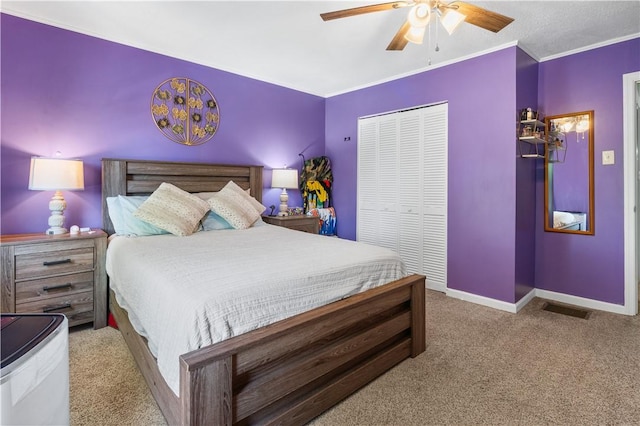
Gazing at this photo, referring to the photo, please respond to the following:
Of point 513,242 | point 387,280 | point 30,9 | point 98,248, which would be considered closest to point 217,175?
point 98,248

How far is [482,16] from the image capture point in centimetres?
197

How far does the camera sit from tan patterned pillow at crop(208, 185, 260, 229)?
3176 mm

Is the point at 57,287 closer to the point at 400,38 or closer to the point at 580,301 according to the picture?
the point at 400,38

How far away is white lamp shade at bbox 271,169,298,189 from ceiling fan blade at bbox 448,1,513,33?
258cm

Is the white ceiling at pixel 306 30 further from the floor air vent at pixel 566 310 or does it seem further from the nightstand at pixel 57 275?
the floor air vent at pixel 566 310

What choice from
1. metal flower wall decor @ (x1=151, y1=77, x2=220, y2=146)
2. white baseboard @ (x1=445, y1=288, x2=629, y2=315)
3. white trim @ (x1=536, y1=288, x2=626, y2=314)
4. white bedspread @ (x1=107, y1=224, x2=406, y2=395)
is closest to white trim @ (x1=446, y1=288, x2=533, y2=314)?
white baseboard @ (x1=445, y1=288, x2=629, y2=315)

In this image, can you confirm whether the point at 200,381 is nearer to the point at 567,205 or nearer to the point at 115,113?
the point at 115,113

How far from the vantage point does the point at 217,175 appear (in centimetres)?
369

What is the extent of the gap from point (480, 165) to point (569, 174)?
0.95m

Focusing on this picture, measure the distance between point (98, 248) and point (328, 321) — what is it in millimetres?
2125

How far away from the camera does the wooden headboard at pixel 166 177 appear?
2.99 meters

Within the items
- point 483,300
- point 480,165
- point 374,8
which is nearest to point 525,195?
point 480,165

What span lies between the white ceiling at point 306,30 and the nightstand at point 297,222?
5.81 feet

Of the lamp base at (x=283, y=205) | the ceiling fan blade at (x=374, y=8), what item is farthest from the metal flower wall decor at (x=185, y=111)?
the ceiling fan blade at (x=374, y=8)
